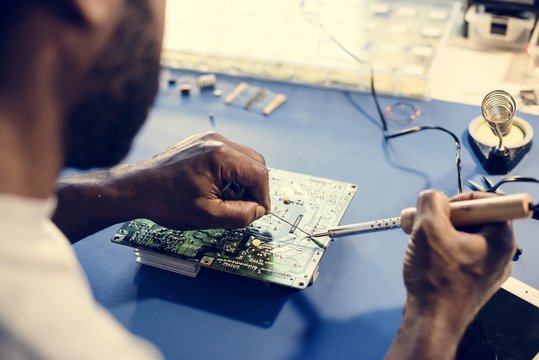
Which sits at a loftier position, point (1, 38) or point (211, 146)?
point (1, 38)

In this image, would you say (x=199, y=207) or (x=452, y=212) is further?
(x=199, y=207)

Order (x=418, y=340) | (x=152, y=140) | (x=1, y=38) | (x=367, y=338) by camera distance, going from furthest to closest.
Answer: (x=152, y=140) < (x=367, y=338) < (x=418, y=340) < (x=1, y=38)

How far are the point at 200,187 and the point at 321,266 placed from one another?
271 mm

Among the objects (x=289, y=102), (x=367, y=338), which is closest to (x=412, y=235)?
(x=367, y=338)

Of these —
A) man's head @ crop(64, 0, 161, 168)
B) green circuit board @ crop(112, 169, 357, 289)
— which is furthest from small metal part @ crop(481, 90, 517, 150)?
man's head @ crop(64, 0, 161, 168)

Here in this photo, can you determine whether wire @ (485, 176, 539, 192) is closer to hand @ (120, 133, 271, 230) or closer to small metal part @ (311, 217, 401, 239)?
small metal part @ (311, 217, 401, 239)

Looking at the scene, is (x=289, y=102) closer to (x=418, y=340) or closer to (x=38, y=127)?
(x=418, y=340)

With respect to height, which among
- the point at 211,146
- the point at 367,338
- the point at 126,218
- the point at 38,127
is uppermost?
the point at 38,127

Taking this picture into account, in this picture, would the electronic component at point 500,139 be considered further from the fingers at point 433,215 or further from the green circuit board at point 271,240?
the fingers at point 433,215

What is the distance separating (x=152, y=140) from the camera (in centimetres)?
157

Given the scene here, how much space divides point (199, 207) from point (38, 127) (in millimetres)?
523

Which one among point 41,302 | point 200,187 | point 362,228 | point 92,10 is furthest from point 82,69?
point 362,228

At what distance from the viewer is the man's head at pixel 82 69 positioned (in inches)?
24.0

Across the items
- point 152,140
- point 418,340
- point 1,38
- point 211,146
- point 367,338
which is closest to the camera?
point 1,38
